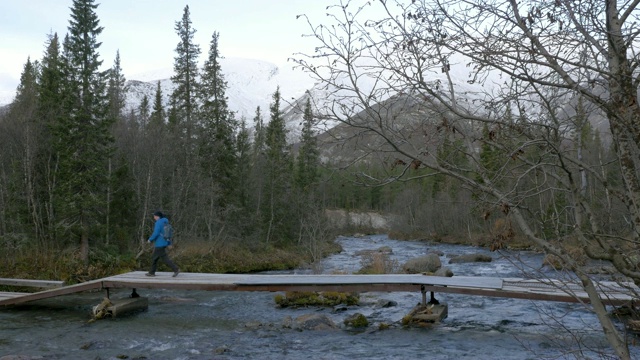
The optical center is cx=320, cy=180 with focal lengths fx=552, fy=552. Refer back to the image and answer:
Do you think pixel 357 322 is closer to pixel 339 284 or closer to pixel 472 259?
pixel 339 284

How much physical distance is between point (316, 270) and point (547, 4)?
1968 centimetres

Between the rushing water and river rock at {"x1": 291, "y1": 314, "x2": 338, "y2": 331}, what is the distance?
317 mm

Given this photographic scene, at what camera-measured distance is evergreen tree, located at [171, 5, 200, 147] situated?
3975cm

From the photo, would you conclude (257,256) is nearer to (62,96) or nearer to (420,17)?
(62,96)

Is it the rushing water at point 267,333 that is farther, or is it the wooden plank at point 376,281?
the wooden plank at point 376,281

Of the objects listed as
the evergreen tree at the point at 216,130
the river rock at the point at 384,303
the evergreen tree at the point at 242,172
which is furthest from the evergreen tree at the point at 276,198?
the river rock at the point at 384,303

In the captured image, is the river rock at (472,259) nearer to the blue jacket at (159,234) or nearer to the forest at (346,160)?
the forest at (346,160)

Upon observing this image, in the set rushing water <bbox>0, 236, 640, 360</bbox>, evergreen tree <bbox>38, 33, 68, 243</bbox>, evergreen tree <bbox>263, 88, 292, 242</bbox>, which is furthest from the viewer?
evergreen tree <bbox>263, 88, 292, 242</bbox>

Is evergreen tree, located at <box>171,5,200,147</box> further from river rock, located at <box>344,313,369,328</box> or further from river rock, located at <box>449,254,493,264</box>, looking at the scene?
river rock, located at <box>344,313,369,328</box>

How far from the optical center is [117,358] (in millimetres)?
10492

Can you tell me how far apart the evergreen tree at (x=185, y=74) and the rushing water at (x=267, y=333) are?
24220 mm

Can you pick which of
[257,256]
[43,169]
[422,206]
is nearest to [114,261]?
[43,169]

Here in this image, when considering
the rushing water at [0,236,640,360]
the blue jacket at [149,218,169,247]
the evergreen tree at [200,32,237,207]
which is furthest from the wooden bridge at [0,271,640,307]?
the evergreen tree at [200,32,237,207]

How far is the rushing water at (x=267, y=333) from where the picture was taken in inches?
427
